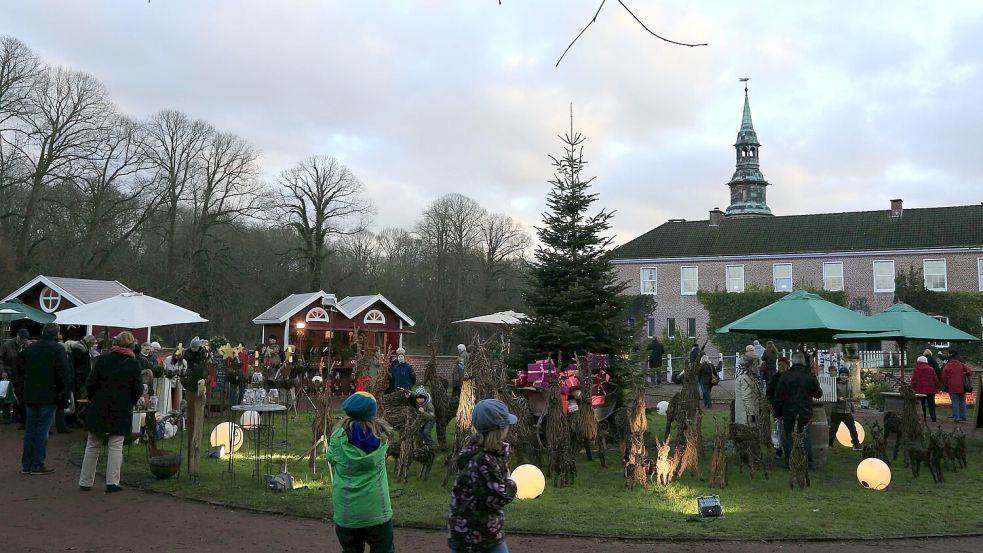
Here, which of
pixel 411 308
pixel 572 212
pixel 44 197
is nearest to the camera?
pixel 572 212

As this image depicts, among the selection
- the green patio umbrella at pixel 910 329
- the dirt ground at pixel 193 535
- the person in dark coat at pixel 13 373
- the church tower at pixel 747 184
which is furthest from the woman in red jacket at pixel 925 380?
the church tower at pixel 747 184

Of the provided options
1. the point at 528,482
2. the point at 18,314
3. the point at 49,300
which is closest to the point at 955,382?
the point at 528,482

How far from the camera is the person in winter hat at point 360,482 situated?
505 centimetres

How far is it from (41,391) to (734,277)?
38146 millimetres

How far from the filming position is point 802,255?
4156 cm

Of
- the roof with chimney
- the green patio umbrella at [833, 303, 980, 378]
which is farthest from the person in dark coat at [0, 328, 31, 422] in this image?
the roof with chimney

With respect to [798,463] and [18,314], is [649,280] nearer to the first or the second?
[18,314]

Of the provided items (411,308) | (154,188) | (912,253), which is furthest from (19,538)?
(411,308)

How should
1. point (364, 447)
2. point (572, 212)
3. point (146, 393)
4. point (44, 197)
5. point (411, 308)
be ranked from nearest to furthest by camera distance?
point (364, 447)
point (146, 393)
point (572, 212)
point (44, 197)
point (411, 308)

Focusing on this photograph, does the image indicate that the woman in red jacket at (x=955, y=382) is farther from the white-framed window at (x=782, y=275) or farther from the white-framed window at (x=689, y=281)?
the white-framed window at (x=689, y=281)

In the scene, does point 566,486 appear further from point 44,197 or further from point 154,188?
point 154,188

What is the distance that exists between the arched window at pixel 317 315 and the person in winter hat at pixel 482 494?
23053 millimetres

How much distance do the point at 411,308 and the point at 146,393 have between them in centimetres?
4193

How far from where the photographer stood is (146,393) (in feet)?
41.7
